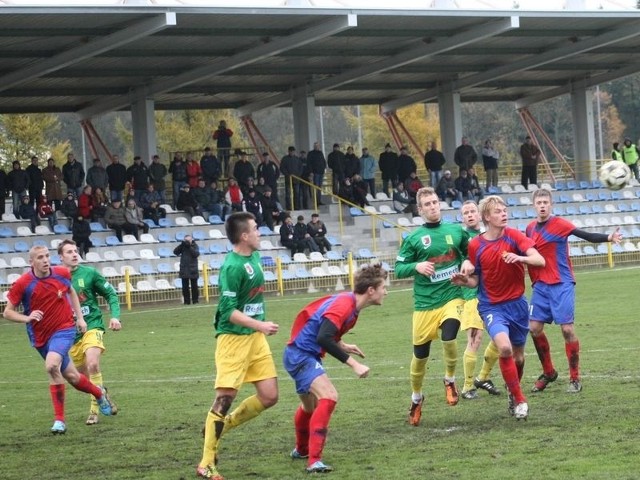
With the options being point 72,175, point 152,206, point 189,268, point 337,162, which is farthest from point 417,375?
point 337,162

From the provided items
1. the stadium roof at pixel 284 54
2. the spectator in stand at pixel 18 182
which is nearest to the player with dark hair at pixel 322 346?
the stadium roof at pixel 284 54

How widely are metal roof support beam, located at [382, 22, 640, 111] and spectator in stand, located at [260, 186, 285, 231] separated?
9.64 metres

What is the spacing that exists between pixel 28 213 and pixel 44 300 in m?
21.3

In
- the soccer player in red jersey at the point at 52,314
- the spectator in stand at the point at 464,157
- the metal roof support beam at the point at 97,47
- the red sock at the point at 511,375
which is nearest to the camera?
the red sock at the point at 511,375

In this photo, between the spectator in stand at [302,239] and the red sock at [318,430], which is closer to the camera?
the red sock at [318,430]

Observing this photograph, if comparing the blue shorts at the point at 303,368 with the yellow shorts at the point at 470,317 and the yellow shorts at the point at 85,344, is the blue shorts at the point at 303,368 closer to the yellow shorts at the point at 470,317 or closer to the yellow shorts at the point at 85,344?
the yellow shorts at the point at 470,317

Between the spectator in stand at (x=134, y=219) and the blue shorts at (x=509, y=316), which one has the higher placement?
the spectator in stand at (x=134, y=219)

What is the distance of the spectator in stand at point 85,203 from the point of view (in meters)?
32.8

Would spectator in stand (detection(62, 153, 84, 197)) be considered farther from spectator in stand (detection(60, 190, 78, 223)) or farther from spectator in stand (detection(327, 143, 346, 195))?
spectator in stand (detection(327, 143, 346, 195))

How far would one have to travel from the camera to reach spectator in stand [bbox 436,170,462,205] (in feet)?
129

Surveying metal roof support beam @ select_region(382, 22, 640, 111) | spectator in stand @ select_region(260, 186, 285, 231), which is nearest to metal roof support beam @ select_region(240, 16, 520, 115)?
metal roof support beam @ select_region(382, 22, 640, 111)

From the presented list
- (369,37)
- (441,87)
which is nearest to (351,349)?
(369,37)

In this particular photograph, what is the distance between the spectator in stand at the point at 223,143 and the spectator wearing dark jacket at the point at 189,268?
956 centimetres

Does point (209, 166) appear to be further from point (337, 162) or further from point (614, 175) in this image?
point (614, 175)
